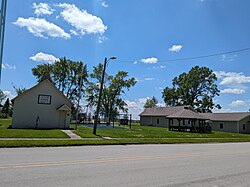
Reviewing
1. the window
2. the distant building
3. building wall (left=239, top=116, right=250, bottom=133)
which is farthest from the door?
building wall (left=239, top=116, right=250, bottom=133)

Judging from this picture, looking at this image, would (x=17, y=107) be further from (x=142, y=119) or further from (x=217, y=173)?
(x=142, y=119)

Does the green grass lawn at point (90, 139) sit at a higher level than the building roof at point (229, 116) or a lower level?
lower

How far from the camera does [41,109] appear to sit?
1273 inches

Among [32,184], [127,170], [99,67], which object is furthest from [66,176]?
[99,67]

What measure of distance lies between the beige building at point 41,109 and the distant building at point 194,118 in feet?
Answer: 65.5

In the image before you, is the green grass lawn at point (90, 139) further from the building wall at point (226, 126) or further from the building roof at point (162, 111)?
the building roof at point (162, 111)

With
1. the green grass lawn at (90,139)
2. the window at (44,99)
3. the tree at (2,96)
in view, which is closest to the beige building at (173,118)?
the green grass lawn at (90,139)

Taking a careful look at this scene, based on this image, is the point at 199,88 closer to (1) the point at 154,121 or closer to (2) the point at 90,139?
(1) the point at 154,121

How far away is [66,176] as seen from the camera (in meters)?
7.22

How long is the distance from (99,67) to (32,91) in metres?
38.8

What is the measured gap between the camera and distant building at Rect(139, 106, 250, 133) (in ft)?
153

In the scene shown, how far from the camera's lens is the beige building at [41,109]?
3139cm

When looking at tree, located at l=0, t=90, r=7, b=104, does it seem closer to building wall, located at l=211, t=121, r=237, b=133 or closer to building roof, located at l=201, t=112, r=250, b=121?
building roof, located at l=201, t=112, r=250, b=121

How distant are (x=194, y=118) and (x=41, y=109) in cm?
2423
